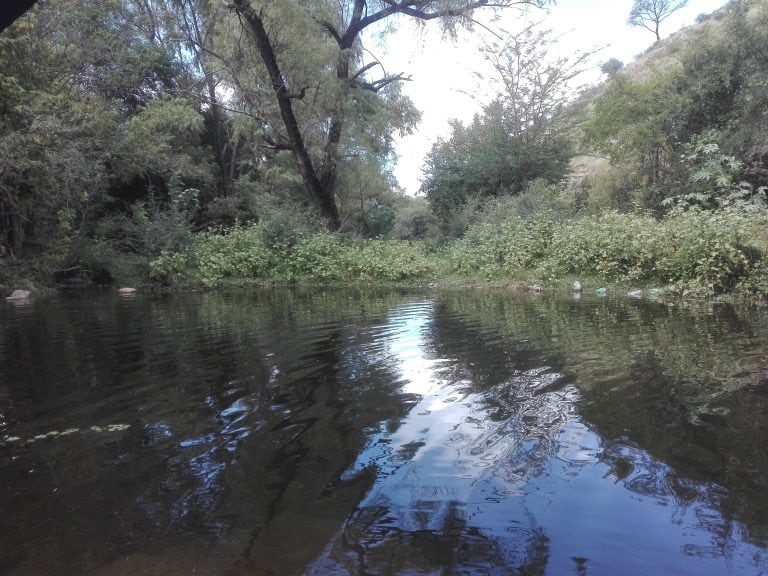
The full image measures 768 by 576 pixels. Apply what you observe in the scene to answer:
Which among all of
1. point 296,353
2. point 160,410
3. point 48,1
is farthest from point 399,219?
point 160,410

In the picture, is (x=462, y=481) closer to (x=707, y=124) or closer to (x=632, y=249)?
(x=632, y=249)

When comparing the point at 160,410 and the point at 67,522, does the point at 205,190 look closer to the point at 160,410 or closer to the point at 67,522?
the point at 160,410

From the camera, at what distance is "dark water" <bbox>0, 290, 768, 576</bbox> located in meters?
2.40

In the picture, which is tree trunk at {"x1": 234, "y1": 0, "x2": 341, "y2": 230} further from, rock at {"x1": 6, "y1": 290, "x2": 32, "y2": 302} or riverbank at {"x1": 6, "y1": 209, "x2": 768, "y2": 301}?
rock at {"x1": 6, "y1": 290, "x2": 32, "y2": 302}

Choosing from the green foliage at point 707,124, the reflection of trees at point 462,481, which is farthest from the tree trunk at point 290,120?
the reflection of trees at point 462,481

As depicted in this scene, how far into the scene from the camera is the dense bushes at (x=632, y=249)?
33.4ft

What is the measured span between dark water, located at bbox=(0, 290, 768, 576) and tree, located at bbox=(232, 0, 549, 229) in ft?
42.1

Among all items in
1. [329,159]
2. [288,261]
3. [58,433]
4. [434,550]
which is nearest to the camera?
[434,550]

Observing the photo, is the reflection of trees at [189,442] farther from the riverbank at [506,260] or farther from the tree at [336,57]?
the tree at [336,57]

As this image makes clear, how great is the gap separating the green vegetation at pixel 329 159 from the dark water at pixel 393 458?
7347 mm

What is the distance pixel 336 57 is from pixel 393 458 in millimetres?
17621

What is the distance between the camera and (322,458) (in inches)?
132

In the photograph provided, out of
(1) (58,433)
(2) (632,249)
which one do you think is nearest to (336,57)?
(2) (632,249)

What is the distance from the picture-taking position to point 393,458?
11.0ft
